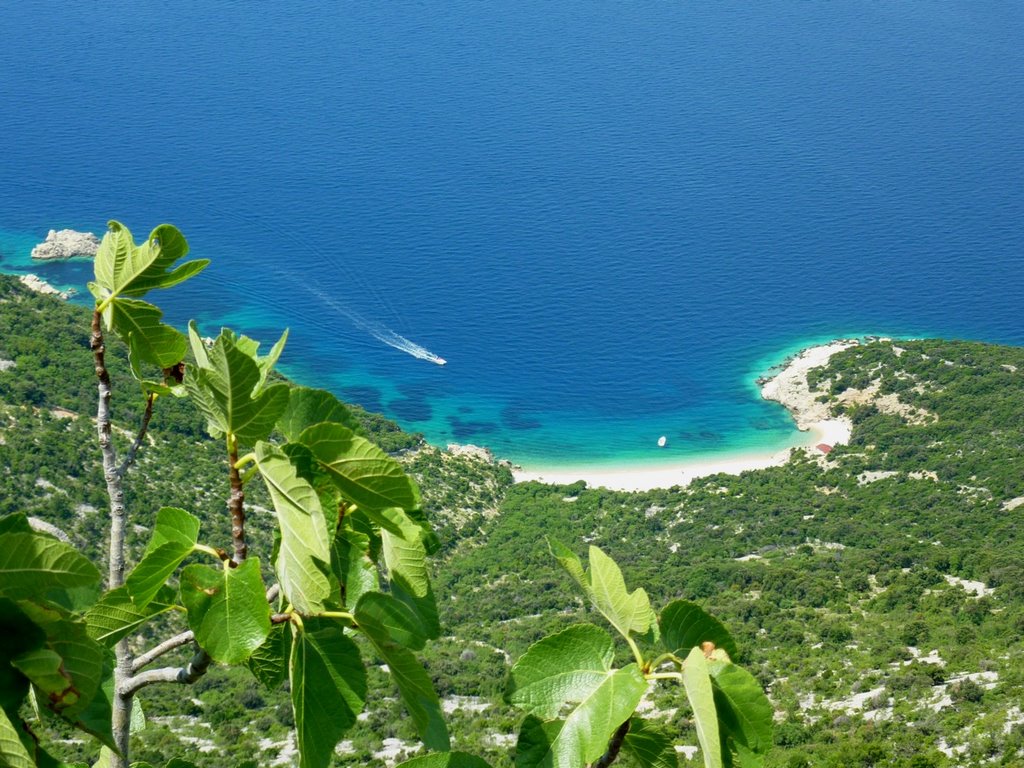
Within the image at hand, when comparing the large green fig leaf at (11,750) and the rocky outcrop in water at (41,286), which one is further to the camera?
the rocky outcrop in water at (41,286)

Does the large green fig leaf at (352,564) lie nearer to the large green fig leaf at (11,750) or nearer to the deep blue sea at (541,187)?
the large green fig leaf at (11,750)

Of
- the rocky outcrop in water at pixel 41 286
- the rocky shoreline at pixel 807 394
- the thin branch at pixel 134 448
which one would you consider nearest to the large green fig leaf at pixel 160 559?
the thin branch at pixel 134 448

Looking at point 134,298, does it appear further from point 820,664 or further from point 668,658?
point 820,664

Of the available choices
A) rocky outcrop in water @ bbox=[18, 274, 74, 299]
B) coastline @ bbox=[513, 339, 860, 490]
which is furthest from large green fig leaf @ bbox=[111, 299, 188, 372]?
rocky outcrop in water @ bbox=[18, 274, 74, 299]

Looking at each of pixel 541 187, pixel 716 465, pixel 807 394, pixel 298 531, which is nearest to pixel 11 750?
pixel 298 531

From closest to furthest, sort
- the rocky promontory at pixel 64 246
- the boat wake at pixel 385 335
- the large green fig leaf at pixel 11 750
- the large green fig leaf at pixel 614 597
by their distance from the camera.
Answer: the large green fig leaf at pixel 11 750, the large green fig leaf at pixel 614 597, the boat wake at pixel 385 335, the rocky promontory at pixel 64 246

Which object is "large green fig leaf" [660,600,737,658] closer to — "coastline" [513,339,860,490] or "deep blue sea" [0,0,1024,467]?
"coastline" [513,339,860,490]

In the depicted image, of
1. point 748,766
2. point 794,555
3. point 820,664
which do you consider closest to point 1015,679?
point 820,664
